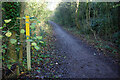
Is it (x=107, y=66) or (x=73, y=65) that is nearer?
(x=107, y=66)

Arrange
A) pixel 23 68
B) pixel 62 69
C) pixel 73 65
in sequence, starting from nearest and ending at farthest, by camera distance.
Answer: pixel 23 68, pixel 62 69, pixel 73 65

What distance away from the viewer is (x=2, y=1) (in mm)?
2871

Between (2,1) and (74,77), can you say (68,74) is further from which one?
(2,1)

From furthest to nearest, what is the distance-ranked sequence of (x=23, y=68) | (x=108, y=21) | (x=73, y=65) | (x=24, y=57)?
(x=108, y=21) → (x=73, y=65) → (x=24, y=57) → (x=23, y=68)

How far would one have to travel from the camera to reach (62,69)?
422 cm

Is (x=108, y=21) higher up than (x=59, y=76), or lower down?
higher up

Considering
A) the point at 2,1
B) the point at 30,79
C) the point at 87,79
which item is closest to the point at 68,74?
the point at 87,79

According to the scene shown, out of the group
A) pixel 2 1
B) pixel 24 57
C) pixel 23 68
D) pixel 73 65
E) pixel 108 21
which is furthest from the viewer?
pixel 108 21

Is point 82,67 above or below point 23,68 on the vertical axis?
below

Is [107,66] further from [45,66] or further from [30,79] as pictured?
[30,79]

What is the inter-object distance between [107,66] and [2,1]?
504 centimetres

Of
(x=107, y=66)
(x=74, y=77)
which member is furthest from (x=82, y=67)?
(x=107, y=66)

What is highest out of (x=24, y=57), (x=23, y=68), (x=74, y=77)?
(x=24, y=57)

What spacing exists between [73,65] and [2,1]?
401 cm
